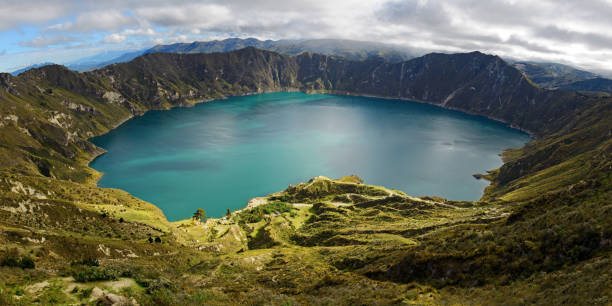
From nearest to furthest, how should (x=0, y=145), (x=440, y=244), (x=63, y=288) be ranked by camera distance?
1. (x=63, y=288)
2. (x=440, y=244)
3. (x=0, y=145)

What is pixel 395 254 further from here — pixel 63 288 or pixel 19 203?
pixel 19 203

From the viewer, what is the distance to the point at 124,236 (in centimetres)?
6275

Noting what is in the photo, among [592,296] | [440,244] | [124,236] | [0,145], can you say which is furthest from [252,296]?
[0,145]

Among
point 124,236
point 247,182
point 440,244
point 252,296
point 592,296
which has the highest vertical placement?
point 592,296

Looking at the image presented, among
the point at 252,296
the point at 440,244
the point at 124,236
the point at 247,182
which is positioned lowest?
the point at 247,182

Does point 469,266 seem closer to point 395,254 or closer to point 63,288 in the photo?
point 395,254

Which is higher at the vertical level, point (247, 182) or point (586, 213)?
point (586, 213)

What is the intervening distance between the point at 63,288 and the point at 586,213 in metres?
49.2

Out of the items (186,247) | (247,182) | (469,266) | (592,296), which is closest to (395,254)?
(469,266)

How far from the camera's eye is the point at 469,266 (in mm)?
33438

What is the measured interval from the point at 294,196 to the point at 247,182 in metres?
35.6

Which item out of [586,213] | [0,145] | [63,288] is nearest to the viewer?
[63,288]

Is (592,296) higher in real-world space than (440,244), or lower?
higher

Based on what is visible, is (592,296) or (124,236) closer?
(592,296)
